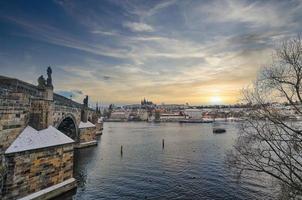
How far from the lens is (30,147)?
17188 millimetres

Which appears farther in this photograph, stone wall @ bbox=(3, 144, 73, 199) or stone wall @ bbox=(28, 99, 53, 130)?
stone wall @ bbox=(28, 99, 53, 130)

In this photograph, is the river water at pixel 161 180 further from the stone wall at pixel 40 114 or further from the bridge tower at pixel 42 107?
the bridge tower at pixel 42 107

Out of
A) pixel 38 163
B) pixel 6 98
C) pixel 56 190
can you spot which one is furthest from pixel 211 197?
pixel 6 98

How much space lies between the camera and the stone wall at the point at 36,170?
15617 mm

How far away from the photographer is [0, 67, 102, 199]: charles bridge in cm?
1578

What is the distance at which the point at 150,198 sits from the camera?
19375 mm

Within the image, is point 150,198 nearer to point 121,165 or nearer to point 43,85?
point 121,165

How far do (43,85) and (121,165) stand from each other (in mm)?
14861

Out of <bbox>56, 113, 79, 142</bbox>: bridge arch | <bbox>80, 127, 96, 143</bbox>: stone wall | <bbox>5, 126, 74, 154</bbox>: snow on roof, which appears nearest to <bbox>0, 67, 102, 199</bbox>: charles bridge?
<bbox>5, 126, 74, 154</bbox>: snow on roof

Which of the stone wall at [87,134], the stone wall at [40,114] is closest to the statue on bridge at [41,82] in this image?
the stone wall at [40,114]

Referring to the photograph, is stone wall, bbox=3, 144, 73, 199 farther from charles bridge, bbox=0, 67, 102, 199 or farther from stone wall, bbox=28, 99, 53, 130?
stone wall, bbox=28, 99, 53, 130

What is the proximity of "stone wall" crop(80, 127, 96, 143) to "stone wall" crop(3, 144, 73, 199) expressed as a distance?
24.9 metres

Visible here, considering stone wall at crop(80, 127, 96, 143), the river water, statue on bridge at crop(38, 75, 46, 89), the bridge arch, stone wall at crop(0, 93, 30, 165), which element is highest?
statue on bridge at crop(38, 75, 46, 89)

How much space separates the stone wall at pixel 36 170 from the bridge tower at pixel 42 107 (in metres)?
3.03
